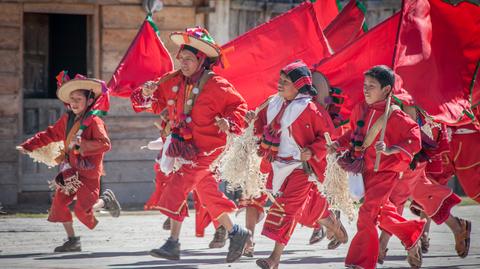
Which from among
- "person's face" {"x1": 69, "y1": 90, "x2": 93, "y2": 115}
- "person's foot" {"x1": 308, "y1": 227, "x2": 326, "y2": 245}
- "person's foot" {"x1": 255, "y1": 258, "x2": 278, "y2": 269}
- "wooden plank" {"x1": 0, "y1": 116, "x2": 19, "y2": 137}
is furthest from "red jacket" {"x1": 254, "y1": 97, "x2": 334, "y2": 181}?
"wooden plank" {"x1": 0, "y1": 116, "x2": 19, "y2": 137}

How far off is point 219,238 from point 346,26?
2908 mm

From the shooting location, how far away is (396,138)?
9391mm

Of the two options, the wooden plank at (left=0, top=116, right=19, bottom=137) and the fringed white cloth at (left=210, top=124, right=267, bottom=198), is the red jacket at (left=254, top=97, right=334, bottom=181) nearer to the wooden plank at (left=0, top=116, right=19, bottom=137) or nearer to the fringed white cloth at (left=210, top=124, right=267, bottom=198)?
the fringed white cloth at (left=210, top=124, right=267, bottom=198)

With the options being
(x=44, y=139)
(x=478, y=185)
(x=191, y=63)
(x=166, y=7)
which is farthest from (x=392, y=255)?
(x=166, y=7)

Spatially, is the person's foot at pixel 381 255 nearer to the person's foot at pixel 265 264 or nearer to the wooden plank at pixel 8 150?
the person's foot at pixel 265 264

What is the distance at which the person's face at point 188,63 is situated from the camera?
33.4 ft

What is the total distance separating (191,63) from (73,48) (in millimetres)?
6464

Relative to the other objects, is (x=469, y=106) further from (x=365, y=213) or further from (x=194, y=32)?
(x=194, y=32)

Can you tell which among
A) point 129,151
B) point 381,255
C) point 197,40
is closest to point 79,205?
point 197,40

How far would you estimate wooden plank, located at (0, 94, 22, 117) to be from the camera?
14891 mm

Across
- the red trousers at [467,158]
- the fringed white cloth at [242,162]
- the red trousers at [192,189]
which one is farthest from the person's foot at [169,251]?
the red trousers at [467,158]

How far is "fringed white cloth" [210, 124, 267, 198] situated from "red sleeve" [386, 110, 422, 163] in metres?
1.28

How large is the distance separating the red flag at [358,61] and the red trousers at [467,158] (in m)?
1.44

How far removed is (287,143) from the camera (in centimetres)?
964
